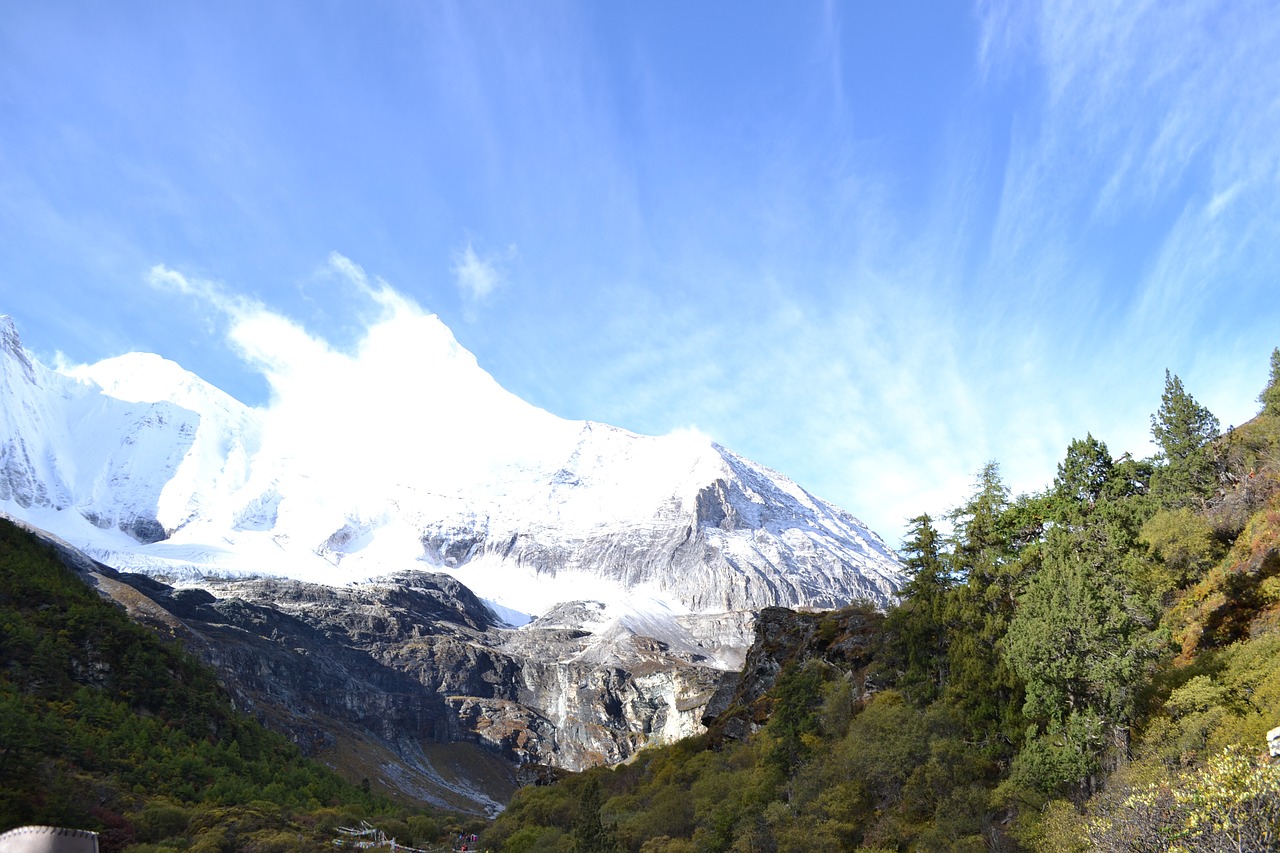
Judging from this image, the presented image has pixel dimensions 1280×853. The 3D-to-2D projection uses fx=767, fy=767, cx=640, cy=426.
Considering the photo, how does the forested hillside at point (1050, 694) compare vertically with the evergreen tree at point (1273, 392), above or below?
below

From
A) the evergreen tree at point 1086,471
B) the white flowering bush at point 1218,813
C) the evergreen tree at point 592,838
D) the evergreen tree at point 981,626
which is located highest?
the evergreen tree at point 1086,471

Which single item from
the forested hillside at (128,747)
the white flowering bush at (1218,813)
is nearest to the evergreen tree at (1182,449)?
the white flowering bush at (1218,813)

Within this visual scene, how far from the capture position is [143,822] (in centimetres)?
6359

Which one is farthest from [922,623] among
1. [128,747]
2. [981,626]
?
[128,747]

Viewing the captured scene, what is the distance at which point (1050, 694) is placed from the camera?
130 ft

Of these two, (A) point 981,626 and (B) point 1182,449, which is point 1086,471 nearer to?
(B) point 1182,449

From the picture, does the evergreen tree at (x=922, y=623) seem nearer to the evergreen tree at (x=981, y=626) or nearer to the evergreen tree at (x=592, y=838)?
the evergreen tree at (x=981, y=626)

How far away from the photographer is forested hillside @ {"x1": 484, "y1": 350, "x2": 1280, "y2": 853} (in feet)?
101

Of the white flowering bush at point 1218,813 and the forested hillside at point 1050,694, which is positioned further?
the forested hillside at point 1050,694

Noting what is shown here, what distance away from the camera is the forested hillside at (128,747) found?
61.0 meters

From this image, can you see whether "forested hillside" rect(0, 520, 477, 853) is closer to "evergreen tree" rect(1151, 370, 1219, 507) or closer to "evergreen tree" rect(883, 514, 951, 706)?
"evergreen tree" rect(883, 514, 951, 706)

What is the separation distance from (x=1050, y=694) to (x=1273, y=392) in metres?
49.6

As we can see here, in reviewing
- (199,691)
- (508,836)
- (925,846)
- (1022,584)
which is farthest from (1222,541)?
(199,691)

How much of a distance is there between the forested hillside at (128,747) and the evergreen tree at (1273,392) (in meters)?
93.0
